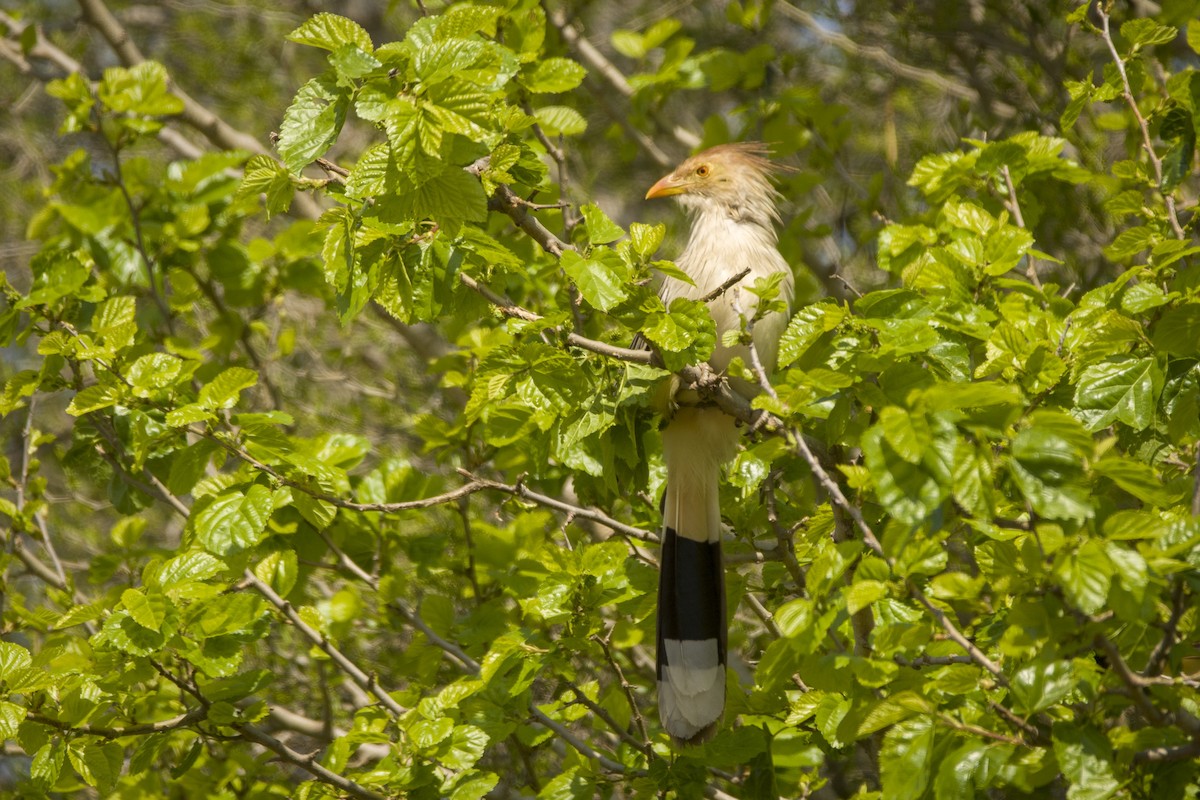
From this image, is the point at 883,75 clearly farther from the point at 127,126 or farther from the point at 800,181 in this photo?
the point at 127,126

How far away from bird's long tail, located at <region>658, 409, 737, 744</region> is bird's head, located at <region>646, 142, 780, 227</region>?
1.08 meters

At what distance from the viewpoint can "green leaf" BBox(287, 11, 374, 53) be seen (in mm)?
2363

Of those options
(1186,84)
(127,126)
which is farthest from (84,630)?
(1186,84)

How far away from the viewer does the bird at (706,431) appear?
3252mm

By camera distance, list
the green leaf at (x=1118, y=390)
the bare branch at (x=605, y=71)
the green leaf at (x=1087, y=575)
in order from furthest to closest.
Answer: the bare branch at (x=605, y=71) → the green leaf at (x=1118, y=390) → the green leaf at (x=1087, y=575)

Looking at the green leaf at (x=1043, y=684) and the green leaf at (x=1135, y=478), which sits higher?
the green leaf at (x=1135, y=478)

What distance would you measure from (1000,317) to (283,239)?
109 inches

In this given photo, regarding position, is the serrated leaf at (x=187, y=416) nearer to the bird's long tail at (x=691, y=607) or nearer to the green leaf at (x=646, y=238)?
the green leaf at (x=646, y=238)

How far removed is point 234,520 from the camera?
287 cm

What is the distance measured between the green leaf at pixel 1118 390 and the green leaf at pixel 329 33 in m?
1.76

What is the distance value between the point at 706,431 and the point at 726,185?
3.27ft

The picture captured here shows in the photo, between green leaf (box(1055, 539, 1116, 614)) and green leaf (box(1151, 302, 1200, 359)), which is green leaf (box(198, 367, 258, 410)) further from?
green leaf (box(1151, 302, 1200, 359))

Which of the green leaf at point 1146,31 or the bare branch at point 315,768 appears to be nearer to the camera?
the bare branch at point 315,768

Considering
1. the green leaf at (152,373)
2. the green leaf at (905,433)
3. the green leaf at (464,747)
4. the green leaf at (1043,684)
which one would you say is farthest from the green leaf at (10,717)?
the green leaf at (1043,684)
